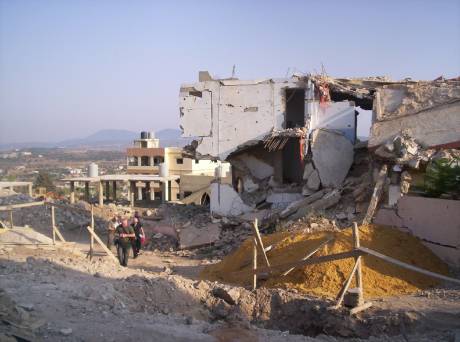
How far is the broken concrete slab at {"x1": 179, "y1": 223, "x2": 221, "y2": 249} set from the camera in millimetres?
17500

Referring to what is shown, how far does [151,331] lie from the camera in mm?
6570

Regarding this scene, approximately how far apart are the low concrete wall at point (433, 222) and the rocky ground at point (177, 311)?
1308 mm

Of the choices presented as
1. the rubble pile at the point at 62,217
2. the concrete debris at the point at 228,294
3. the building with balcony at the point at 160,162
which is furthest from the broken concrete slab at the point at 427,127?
the building with balcony at the point at 160,162

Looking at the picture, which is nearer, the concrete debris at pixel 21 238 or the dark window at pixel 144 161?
the concrete debris at pixel 21 238

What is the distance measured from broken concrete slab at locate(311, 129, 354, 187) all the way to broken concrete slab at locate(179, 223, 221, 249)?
14.5ft

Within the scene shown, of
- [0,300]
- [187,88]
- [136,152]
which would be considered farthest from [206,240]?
[136,152]

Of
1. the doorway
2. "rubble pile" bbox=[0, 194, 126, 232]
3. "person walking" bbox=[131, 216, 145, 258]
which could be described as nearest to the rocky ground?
"person walking" bbox=[131, 216, 145, 258]

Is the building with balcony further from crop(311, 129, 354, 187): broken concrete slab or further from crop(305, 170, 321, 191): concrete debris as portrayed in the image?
crop(305, 170, 321, 191): concrete debris

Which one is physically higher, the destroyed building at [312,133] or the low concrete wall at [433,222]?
the destroyed building at [312,133]

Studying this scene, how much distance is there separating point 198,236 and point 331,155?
19.1 ft

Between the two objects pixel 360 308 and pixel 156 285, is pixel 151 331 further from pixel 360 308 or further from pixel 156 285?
pixel 360 308

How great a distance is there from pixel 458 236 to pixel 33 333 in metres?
8.78

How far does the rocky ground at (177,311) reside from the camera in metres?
6.45

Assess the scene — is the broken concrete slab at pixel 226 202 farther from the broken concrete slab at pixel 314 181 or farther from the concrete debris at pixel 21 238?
the concrete debris at pixel 21 238
